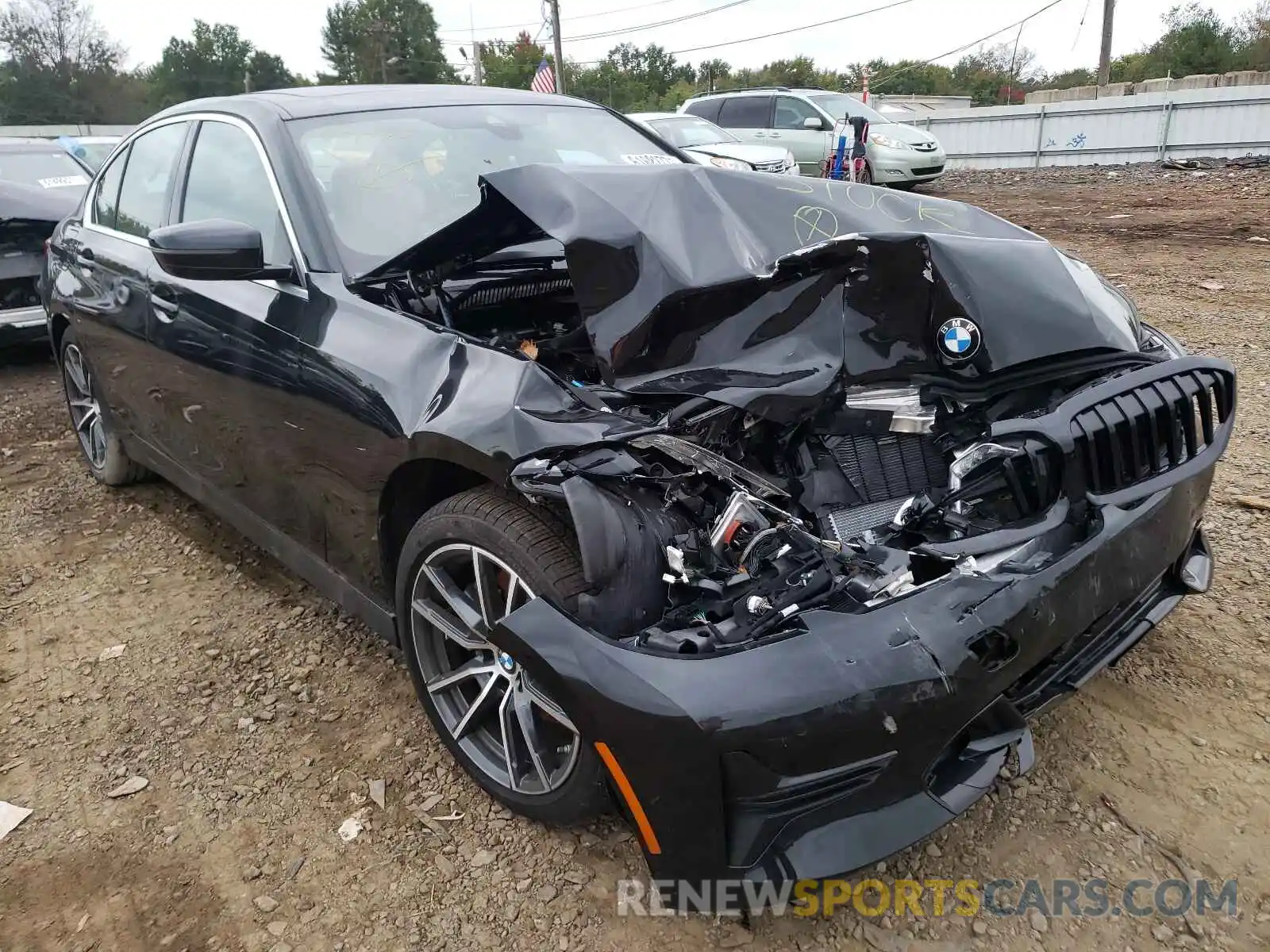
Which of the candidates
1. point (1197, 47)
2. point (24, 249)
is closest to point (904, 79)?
point (1197, 47)

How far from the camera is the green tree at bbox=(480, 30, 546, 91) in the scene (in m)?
61.0

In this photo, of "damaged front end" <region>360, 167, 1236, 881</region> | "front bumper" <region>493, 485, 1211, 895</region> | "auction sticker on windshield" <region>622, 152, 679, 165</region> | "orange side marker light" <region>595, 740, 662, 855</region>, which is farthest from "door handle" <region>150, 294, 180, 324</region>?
"orange side marker light" <region>595, 740, 662, 855</region>

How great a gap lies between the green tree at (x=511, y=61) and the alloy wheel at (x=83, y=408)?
197 ft

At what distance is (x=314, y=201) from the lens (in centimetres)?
267

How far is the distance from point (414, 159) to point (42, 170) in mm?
5996

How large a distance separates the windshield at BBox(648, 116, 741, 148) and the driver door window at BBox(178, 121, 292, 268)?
8.42 metres

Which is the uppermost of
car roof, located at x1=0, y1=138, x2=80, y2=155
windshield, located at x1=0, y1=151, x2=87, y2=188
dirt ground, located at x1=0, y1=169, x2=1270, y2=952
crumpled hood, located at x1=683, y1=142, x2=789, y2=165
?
car roof, located at x1=0, y1=138, x2=80, y2=155

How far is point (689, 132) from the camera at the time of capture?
36.9 ft

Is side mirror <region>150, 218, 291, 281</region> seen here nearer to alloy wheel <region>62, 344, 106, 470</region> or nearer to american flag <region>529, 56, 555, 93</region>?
alloy wheel <region>62, 344, 106, 470</region>

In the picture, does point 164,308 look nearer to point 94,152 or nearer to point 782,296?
point 782,296

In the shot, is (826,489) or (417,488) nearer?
(826,489)

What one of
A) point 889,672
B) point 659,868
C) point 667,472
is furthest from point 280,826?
point 889,672

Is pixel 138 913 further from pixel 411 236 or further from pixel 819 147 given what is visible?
pixel 819 147

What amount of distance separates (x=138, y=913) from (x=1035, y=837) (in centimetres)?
211
